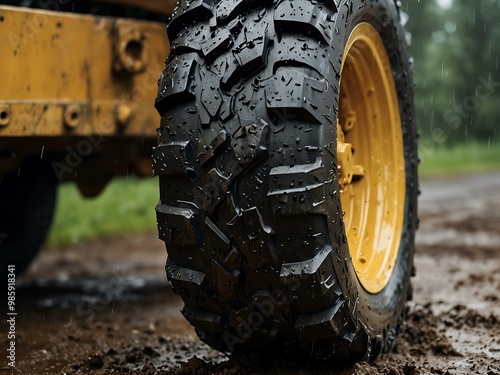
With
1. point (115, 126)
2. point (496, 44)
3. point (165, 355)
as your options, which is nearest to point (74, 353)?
point (165, 355)

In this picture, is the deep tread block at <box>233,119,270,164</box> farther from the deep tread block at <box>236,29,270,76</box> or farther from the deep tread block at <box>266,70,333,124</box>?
the deep tread block at <box>236,29,270,76</box>

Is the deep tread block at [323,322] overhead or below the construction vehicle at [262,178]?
below

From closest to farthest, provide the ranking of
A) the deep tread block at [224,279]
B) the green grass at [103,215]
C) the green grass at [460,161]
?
the deep tread block at [224,279]
the green grass at [103,215]
the green grass at [460,161]

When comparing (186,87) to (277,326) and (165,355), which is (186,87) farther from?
(165,355)

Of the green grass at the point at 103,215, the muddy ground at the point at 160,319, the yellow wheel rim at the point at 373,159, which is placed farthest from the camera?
A: the green grass at the point at 103,215

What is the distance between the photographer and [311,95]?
205 cm

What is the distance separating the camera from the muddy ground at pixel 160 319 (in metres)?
2.65

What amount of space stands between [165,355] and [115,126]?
992 millimetres

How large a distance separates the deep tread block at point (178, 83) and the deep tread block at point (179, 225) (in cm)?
33

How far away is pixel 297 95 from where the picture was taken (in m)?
2.03

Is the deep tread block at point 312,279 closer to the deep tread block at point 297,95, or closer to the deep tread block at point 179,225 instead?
the deep tread block at point 179,225

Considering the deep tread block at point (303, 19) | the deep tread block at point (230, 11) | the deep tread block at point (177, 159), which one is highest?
the deep tread block at point (230, 11)

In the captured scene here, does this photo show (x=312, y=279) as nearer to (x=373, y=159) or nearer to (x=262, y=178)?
(x=262, y=178)

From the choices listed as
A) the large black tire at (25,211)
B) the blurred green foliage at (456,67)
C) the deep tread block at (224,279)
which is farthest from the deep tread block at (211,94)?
the blurred green foliage at (456,67)
